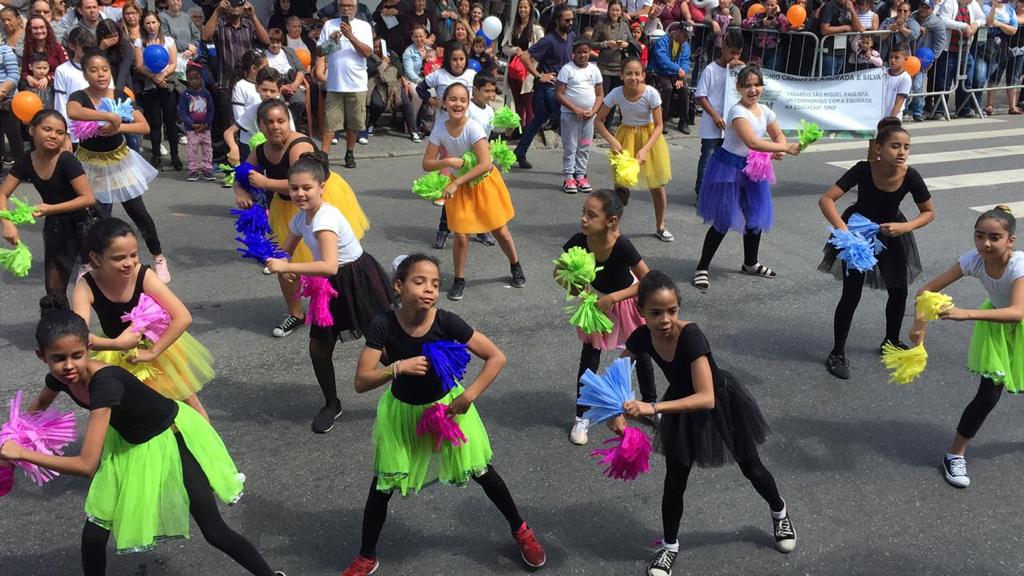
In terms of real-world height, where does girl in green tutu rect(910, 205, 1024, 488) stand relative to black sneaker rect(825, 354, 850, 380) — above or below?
above

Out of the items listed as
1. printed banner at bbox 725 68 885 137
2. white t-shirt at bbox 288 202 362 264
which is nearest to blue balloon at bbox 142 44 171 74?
white t-shirt at bbox 288 202 362 264

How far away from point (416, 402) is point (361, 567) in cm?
85

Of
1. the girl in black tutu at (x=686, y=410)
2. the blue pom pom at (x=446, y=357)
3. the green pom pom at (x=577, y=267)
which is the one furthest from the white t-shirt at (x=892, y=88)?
the blue pom pom at (x=446, y=357)

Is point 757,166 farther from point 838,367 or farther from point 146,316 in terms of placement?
point 146,316

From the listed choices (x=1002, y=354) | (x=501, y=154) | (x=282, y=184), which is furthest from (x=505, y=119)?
(x=1002, y=354)

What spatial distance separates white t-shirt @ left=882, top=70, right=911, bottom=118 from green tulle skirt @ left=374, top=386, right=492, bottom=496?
8849 millimetres

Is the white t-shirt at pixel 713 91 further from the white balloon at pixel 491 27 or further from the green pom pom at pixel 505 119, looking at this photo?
the white balloon at pixel 491 27

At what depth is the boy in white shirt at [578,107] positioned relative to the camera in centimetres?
1116

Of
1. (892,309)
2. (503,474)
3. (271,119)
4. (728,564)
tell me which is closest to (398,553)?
(503,474)

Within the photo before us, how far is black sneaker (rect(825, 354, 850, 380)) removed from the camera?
22.5 ft

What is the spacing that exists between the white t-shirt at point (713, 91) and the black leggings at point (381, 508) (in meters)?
6.34

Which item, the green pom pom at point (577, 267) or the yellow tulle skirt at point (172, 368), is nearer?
the yellow tulle skirt at point (172, 368)

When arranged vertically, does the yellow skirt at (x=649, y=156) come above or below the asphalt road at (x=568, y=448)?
above

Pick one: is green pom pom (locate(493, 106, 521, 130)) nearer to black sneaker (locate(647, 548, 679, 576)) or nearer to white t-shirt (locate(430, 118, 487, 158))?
white t-shirt (locate(430, 118, 487, 158))
